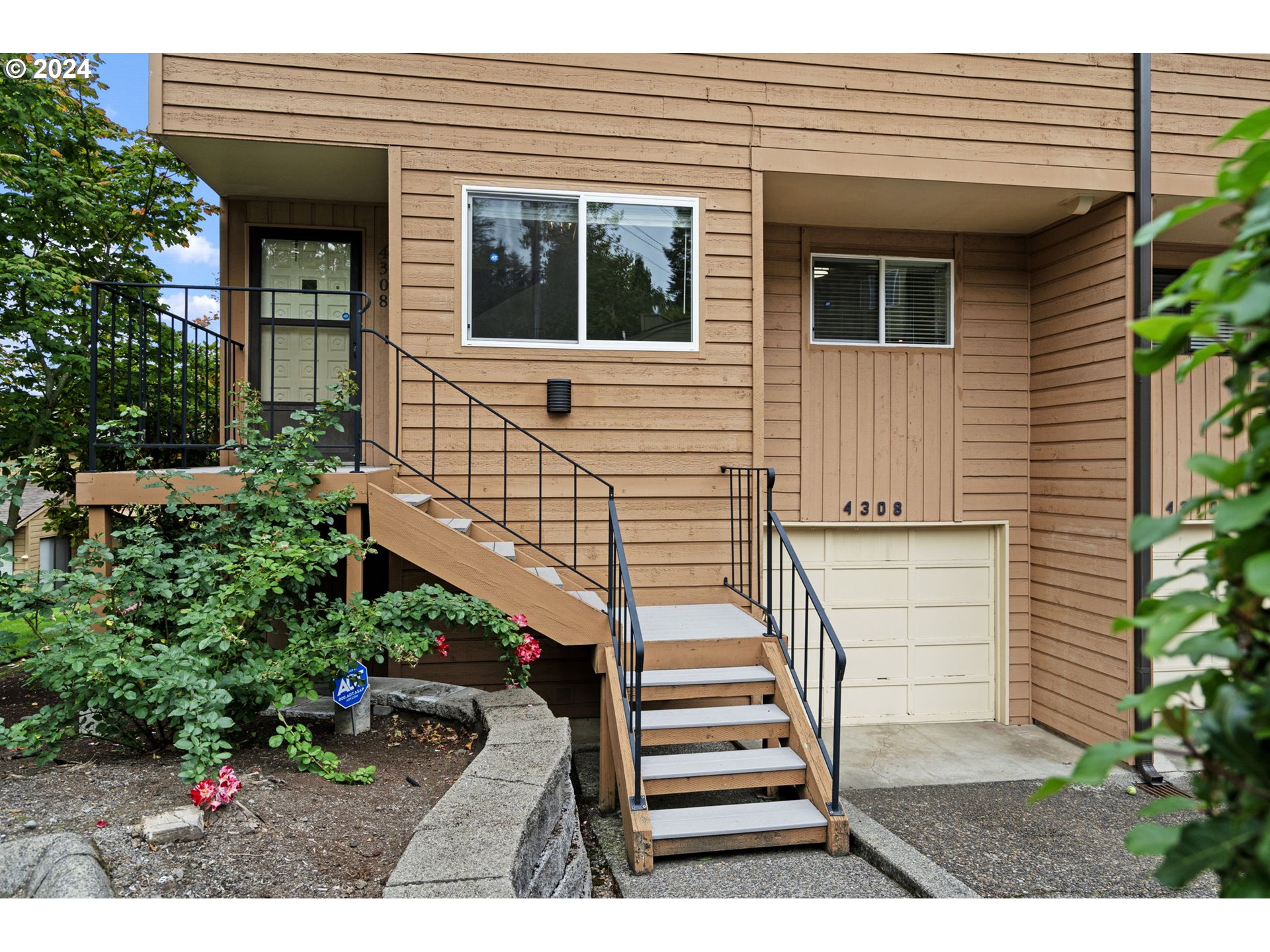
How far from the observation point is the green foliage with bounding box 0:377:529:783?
290 centimetres

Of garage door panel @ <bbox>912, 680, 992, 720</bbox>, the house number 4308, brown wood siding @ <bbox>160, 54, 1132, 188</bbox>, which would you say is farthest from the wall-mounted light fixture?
garage door panel @ <bbox>912, 680, 992, 720</bbox>

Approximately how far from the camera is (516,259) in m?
4.85

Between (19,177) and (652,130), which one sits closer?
(652,130)

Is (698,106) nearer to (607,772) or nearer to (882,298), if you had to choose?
(882,298)

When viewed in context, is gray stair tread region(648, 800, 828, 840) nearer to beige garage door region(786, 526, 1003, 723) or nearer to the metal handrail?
the metal handrail

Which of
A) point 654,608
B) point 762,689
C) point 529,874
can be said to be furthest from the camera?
point 654,608

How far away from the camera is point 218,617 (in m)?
3.02

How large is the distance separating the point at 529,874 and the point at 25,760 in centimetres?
231

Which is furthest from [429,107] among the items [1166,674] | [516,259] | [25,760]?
[1166,674]

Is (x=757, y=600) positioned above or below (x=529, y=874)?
above

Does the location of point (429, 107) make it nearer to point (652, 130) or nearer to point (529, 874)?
point (652, 130)

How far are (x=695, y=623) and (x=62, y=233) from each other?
254 inches

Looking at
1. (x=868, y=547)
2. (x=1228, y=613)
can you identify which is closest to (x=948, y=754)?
(x=868, y=547)
